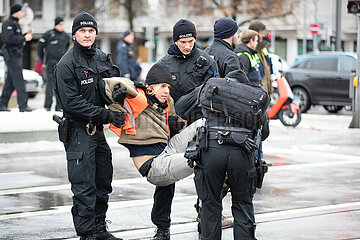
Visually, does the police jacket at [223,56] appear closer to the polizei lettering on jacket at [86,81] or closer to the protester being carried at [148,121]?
the protester being carried at [148,121]

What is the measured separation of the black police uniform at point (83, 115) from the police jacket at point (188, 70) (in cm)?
63

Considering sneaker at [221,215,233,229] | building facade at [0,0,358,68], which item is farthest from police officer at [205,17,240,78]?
building facade at [0,0,358,68]

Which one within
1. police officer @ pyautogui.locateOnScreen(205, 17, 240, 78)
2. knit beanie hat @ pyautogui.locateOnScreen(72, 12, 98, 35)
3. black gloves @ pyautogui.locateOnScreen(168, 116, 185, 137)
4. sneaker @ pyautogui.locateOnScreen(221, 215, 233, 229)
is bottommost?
sneaker @ pyautogui.locateOnScreen(221, 215, 233, 229)

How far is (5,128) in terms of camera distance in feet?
43.1

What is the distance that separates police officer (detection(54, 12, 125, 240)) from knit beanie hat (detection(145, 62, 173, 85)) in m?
0.39

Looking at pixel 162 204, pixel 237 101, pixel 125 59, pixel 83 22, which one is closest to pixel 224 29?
pixel 83 22

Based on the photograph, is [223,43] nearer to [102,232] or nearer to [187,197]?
[187,197]

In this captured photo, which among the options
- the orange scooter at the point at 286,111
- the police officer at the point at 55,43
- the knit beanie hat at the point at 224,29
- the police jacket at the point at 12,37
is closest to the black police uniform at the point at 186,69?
the knit beanie hat at the point at 224,29

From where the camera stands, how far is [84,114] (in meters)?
6.39

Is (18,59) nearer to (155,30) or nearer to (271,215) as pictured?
(271,215)

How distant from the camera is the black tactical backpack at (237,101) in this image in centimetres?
544

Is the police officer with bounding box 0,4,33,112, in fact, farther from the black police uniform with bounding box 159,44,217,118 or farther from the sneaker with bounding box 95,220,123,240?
the sneaker with bounding box 95,220,123,240

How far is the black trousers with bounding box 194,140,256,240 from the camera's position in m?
5.51

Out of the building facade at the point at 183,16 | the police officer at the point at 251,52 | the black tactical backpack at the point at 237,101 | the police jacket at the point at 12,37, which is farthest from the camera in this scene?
the building facade at the point at 183,16
